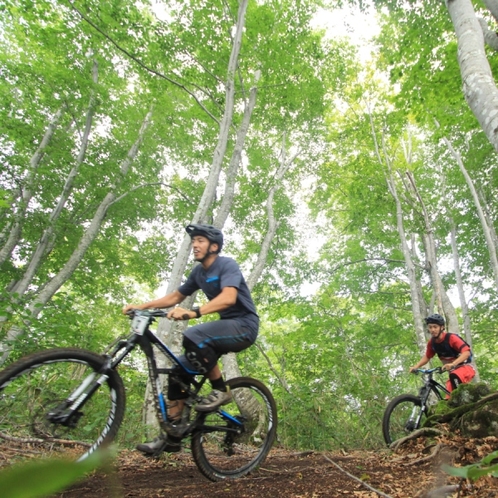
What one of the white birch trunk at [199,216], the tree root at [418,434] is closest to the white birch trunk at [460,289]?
the tree root at [418,434]

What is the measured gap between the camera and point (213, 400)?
329 cm

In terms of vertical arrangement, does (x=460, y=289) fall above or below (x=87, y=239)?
below

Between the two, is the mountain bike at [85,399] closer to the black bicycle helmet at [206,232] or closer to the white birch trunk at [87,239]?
the black bicycle helmet at [206,232]

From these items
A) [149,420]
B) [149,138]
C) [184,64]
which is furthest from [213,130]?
[149,420]

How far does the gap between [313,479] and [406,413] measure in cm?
355

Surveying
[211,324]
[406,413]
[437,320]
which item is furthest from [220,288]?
[406,413]

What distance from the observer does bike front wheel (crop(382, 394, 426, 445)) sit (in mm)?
5621

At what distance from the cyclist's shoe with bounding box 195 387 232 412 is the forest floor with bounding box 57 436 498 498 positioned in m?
0.61

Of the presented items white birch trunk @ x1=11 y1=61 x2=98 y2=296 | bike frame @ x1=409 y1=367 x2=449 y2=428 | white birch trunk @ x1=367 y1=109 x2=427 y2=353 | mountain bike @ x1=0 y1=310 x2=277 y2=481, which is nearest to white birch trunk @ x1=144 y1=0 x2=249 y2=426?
mountain bike @ x1=0 y1=310 x2=277 y2=481

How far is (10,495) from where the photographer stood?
24cm

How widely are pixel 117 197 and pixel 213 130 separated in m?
4.69

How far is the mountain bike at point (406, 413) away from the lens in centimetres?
563

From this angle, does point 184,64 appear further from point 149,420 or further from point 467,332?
point 467,332

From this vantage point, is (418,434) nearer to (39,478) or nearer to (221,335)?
(221,335)
